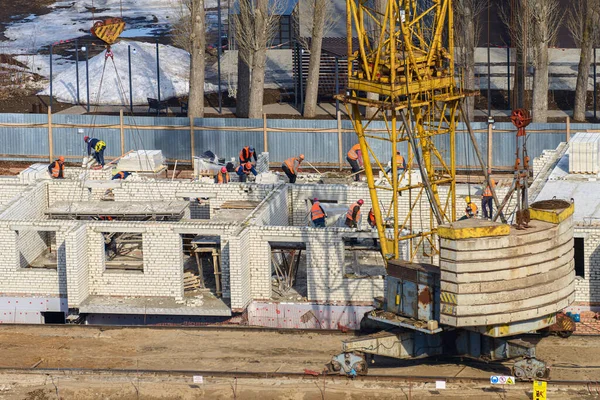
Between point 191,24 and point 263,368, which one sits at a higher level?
point 191,24

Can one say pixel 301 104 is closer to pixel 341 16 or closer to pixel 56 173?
pixel 341 16

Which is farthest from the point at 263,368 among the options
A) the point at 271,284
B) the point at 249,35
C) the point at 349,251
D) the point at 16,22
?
the point at 16,22

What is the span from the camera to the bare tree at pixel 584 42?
43938mm

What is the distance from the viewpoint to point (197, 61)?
44.7 metres

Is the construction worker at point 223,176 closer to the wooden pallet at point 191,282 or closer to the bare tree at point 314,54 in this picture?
the wooden pallet at point 191,282

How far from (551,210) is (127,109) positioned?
28.5 meters

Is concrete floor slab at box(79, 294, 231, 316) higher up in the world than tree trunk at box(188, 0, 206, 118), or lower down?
lower down

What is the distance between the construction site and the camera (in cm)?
2322

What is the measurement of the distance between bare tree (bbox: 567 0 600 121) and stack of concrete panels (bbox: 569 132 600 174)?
12.8 metres

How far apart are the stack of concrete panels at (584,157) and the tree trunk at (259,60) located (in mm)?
14056

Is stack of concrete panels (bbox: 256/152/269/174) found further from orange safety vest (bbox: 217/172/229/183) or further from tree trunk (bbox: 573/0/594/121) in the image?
tree trunk (bbox: 573/0/594/121)

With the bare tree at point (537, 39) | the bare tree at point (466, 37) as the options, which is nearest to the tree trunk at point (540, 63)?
the bare tree at point (537, 39)

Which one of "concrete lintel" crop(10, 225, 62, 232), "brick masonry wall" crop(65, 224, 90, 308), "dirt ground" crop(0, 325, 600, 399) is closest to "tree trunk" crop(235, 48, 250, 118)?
"concrete lintel" crop(10, 225, 62, 232)

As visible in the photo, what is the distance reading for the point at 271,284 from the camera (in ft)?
95.9
